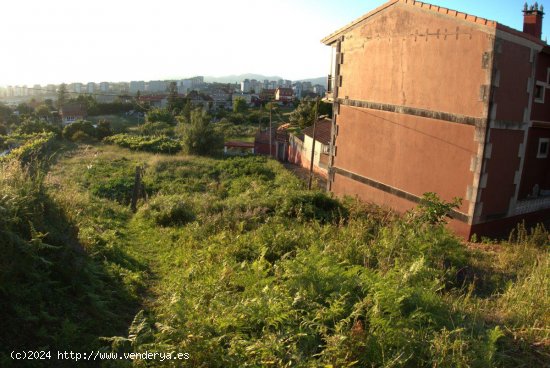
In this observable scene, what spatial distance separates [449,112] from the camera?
1068cm

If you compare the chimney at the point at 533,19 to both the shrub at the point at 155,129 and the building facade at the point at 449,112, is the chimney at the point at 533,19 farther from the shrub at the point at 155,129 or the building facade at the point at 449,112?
the shrub at the point at 155,129

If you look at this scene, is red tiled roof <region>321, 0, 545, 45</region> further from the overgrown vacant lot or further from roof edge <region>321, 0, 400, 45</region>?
the overgrown vacant lot

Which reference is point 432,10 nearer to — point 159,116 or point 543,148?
point 543,148

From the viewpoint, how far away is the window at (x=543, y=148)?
489 inches

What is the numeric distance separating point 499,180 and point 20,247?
1043 cm

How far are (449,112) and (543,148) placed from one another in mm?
4247

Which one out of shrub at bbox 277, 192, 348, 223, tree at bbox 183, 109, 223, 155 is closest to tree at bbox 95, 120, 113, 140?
tree at bbox 183, 109, 223, 155

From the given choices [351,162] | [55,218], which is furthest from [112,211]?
[351,162]

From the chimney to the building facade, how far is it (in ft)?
0.10

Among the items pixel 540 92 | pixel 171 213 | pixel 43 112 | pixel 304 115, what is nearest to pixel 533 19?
pixel 540 92

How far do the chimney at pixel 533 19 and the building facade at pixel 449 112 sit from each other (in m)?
0.03

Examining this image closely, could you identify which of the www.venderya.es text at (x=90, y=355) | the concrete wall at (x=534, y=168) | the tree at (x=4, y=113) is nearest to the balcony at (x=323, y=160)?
the concrete wall at (x=534, y=168)

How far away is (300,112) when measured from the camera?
4597cm

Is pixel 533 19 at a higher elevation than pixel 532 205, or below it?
higher
